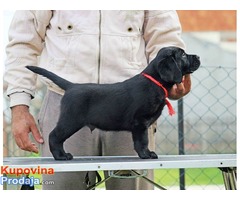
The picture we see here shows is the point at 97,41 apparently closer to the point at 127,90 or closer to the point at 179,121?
the point at 127,90

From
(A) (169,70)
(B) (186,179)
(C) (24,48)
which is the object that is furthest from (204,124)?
(A) (169,70)

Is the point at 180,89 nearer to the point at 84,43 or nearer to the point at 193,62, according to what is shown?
the point at 193,62

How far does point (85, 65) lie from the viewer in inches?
79.0

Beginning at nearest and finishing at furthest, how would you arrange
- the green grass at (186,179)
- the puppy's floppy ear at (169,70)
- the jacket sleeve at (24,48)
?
the puppy's floppy ear at (169,70) → the jacket sleeve at (24,48) → the green grass at (186,179)

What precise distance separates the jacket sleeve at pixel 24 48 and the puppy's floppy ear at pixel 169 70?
0.56 m

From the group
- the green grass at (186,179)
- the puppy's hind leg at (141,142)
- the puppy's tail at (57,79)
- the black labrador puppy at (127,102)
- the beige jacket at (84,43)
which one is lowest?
the green grass at (186,179)

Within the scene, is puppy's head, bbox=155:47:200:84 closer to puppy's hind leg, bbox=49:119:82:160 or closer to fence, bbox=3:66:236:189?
puppy's hind leg, bbox=49:119:82:160

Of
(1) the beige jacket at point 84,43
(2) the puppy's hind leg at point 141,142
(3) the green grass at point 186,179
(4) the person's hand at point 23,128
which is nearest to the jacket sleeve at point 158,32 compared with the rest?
(1) the beige jacket at point 84,43

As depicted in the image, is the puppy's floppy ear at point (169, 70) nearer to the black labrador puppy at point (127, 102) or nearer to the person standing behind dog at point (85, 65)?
the black labrador puppy at point (127, 102)

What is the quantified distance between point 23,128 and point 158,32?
65cm

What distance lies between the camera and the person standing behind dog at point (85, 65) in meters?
2.01

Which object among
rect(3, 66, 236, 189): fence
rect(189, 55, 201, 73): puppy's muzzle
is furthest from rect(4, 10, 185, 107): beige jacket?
rect(3, 66, 236, 189): fence

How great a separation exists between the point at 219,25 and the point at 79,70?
9.80 feet

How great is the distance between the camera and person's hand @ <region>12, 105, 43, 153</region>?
1985 millimetres
